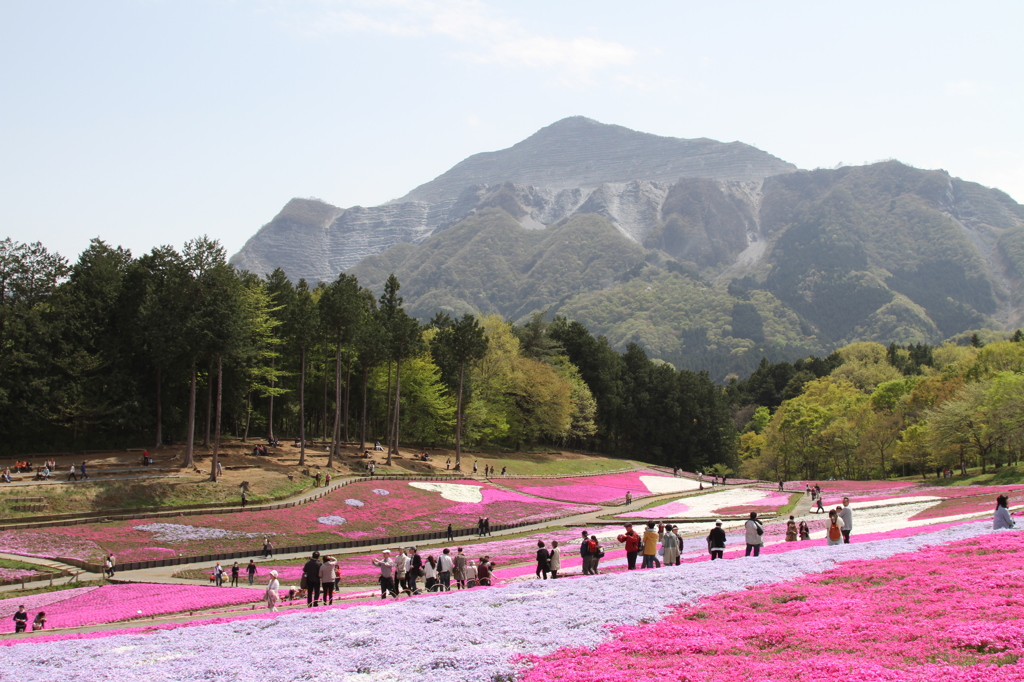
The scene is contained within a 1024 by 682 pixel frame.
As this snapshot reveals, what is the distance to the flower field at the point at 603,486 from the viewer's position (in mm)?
71306

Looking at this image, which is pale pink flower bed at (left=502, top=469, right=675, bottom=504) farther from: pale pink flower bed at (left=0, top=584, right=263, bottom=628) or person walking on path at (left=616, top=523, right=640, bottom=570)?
pale pink flower bed at (left=0, top=584, right=263, bottom=628)

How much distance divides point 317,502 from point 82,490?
15.2 m

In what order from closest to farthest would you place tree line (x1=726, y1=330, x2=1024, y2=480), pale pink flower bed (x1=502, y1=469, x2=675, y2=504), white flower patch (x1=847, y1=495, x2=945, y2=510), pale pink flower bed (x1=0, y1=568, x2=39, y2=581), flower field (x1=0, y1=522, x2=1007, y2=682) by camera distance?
flower field (x1=0, y1=522, x2=1007, y2=682) → pale pink flower bed (x1=0, y1=568, x2=39, y2=581) → white flower patch (x1=847, y1=495, x2=945, y2=510) → tree line (x1=726, y1=330, x2=1024, y2=480) → pale pink flower bed (x1=502, y1=469, x2=675, y2=504)

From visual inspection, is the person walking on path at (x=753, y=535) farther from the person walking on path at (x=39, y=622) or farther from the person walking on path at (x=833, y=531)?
the person walking on path at (x=39, y=622)

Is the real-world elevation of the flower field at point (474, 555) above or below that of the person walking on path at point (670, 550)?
below

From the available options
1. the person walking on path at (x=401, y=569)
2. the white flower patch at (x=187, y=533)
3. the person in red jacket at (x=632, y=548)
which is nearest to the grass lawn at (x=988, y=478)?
the person in red jacket at (x=632, y=548)

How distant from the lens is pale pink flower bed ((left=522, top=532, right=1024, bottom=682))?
13141mm

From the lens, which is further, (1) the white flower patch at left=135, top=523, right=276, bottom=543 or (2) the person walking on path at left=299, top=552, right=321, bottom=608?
(1) the white flower patch at left=135, top=523, right=276, bottom=543

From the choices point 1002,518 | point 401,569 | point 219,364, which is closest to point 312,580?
point 401,569

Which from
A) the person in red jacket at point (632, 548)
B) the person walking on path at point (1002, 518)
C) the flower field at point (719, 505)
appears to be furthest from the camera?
the flower field at point (719, 505)

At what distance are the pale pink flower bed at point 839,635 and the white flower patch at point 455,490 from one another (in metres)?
44.1

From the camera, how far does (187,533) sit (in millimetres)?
46000

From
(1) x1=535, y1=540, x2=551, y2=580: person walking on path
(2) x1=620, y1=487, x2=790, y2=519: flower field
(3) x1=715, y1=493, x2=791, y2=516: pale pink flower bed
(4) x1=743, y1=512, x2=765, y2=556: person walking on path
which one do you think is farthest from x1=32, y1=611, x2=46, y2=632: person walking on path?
(3) x1=715, y1=493, x2=791, y2=516: pale pink flower bed

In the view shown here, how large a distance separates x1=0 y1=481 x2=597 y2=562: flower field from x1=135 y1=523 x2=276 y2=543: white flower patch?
0.18ft
